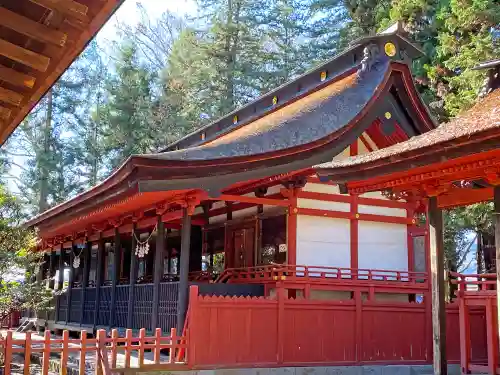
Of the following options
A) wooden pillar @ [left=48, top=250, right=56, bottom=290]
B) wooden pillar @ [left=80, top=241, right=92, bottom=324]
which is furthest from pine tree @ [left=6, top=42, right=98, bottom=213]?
wooden pillar @ [left=80, top=241, right=92, bottom=324]

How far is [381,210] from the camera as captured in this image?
14.2m

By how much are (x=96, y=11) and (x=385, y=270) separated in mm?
11117

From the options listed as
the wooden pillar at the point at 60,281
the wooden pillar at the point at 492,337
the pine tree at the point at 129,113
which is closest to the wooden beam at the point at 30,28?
the wooden pillar at the point at 492,337

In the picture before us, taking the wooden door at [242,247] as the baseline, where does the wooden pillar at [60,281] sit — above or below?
below

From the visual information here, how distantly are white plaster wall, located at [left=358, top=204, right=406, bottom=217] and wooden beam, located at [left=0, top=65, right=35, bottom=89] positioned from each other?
34.8ft

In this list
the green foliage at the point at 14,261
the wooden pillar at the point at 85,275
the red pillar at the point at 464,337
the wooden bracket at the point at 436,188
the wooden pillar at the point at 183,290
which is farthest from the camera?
the wooden pillar at the point at 85,275

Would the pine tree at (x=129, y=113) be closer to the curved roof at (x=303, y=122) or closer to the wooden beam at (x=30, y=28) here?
the curved roof at (x=303, y=122)

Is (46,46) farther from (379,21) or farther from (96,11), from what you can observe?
(379,21)

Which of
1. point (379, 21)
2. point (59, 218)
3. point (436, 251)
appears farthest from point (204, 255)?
point (379, 21)

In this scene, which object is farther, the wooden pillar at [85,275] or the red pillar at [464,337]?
the wooden pillar at [85,275]

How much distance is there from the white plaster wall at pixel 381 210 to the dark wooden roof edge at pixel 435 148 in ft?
17.8

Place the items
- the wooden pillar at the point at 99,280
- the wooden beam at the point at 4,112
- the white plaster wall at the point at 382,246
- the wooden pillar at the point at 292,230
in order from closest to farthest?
the wooden beam at the point at 4,112 < the wooden pillar at the point at 292,230 < the white plaster wall at the point at 382,246 < the wooden pillar at the point at 99,280

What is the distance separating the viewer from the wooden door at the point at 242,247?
48.8 ft

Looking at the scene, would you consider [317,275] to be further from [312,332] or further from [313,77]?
[313,77]
